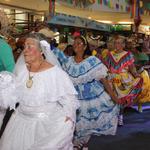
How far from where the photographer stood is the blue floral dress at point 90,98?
5.97 meters

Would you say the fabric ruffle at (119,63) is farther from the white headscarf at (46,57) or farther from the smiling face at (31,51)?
the smiling face at (31,51)

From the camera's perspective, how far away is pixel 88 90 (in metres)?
6.06

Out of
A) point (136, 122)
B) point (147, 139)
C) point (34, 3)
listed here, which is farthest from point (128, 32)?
point (147, 139)

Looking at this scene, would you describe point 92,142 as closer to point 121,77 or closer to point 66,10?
point 121,77

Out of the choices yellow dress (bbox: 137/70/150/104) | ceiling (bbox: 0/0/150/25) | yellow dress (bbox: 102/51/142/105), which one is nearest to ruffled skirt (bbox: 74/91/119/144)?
yellow dress (bbox: 102/51/142/105)

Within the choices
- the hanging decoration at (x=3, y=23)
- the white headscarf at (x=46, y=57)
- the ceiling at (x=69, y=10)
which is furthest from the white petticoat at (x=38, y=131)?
the ceiling at (x=69, y=10)

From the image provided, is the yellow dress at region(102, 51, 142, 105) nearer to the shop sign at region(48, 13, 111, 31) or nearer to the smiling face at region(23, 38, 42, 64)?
the shop sign at region(48, 13, 111, 31)

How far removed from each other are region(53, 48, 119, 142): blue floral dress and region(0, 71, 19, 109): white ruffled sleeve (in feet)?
7.08

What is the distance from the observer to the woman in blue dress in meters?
5.98

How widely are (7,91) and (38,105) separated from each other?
1.00 ft

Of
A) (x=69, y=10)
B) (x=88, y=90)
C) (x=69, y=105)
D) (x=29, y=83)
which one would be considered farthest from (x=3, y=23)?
(x=69, y=10)

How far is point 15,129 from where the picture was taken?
383 centimetres

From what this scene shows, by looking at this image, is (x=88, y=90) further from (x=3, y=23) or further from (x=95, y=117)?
(x=3, y=23)

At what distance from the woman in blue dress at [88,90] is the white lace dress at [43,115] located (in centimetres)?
202
